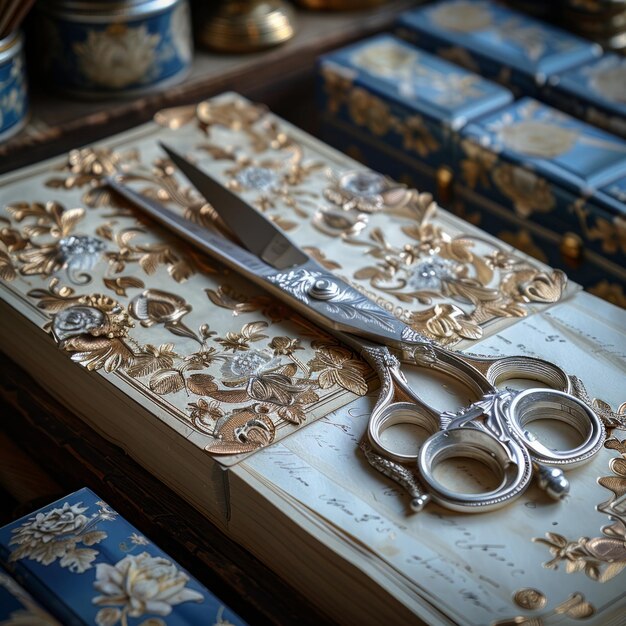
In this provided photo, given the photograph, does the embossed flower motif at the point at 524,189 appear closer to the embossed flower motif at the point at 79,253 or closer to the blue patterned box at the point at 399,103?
the blue patterned box at the point at 399,103

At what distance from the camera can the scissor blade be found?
719mm

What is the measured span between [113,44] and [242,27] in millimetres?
185

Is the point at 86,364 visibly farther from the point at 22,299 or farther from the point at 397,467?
the point at 397,467

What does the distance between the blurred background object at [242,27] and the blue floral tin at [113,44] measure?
0.25 feet

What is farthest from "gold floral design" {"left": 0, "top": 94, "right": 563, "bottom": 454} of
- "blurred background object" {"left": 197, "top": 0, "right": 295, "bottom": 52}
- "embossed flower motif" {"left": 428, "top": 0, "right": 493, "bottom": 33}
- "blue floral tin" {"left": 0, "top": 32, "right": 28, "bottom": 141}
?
"embossed flower motif" {"left": 428, "top": 0, "right": 493, "bottom": 33}

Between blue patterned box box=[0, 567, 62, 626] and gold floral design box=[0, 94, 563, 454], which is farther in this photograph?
gold floral design box=[0, 94, 563, 454]

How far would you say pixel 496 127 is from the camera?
0.96 meters

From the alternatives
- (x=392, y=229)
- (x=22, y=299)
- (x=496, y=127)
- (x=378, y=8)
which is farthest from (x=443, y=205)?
(x=22, y=299)

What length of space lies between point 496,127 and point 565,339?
0.35 metres

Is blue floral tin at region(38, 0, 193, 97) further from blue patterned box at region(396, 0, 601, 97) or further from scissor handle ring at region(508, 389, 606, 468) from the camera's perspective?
scissor handle ring at region(508, 389, 606, 468)

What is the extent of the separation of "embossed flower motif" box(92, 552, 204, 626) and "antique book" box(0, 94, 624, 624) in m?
0.06

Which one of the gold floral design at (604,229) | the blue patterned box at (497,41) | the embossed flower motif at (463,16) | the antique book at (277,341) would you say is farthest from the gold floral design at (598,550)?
the embossed flower motif at (463,16)

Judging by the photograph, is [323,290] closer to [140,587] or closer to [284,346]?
[284,346]

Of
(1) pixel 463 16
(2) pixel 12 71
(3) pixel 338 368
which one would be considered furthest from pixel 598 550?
(1) pixel 463 16
